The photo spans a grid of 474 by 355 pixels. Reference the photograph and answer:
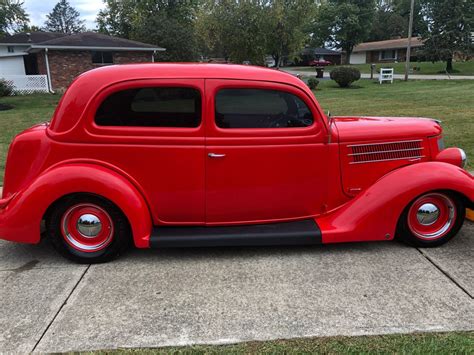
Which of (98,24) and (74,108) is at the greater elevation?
(98,24)

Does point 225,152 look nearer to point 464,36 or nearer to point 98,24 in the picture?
point 464,36

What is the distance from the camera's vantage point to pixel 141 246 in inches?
141

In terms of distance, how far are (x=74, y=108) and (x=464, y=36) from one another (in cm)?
3783

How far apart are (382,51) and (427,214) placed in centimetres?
6849

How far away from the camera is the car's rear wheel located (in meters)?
3.82

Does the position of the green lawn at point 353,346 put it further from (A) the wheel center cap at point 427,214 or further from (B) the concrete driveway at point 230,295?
(A) the wheel center cap at point 427,214

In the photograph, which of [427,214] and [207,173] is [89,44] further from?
[427,214]

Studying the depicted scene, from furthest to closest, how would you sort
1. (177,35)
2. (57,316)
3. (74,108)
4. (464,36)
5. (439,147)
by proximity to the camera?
1. (464,36)
2. (177,35)
3. (439,147)
4. (74,108)
5. (57,316)

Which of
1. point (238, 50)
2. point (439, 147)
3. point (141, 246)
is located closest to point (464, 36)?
point (238, 50)

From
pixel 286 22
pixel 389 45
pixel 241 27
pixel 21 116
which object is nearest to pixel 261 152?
pixel 21 116

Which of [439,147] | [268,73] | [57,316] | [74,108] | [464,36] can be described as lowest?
[57,316]

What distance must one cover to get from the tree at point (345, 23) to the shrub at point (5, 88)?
4747 cm

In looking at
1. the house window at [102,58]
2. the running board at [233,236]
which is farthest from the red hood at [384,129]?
the house window at [102,58]

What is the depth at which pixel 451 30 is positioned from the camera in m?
34.0
